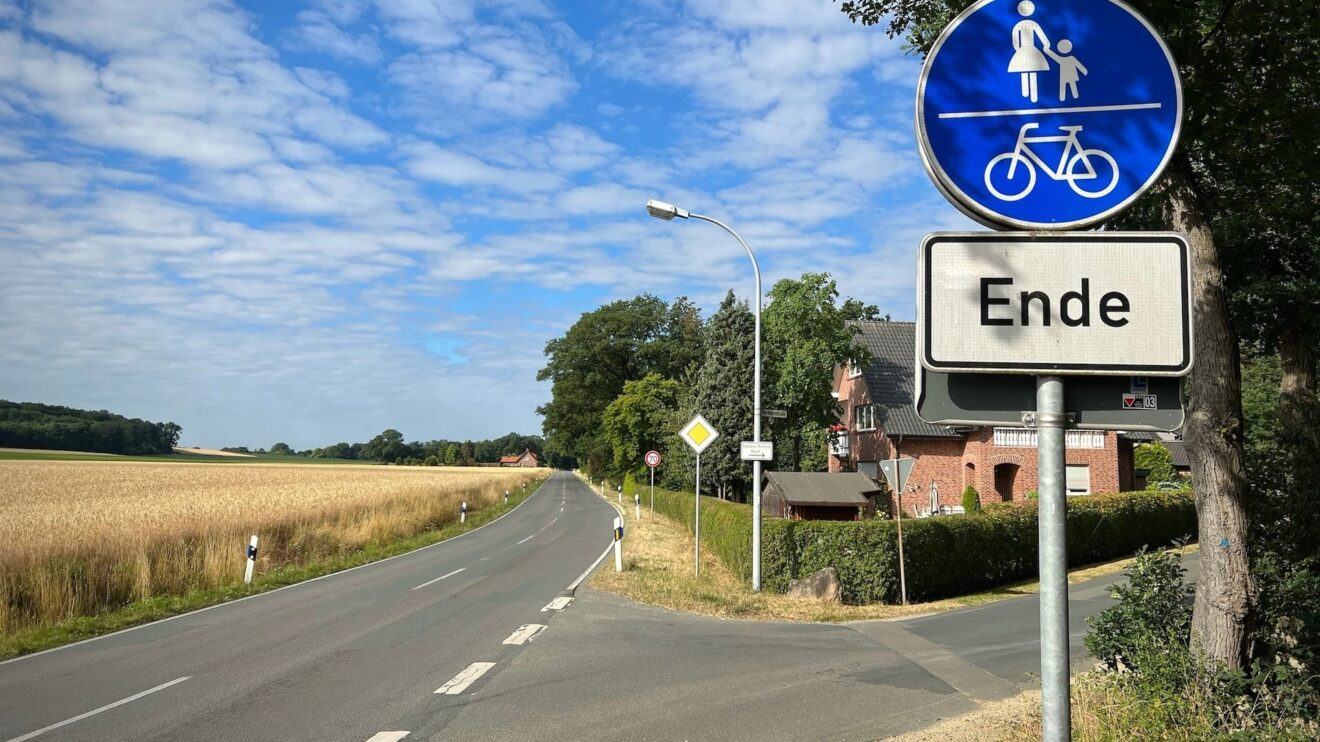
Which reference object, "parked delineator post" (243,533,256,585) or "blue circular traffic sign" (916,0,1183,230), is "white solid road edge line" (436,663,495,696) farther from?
"parked delineator post" (243,533,256,585)

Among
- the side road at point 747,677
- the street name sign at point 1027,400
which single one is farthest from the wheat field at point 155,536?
the street name sign at point 1027,400

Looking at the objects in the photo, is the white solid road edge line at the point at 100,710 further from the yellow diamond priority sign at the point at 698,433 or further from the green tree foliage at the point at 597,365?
the green tree foliage at the point at 597,365

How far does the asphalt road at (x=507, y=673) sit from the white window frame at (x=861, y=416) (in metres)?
25.6

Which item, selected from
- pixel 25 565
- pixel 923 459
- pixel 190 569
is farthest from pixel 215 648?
pixel 923 459

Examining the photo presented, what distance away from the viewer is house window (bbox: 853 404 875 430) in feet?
132

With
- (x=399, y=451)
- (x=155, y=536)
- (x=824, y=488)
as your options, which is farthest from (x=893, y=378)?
(x=399, y=451)

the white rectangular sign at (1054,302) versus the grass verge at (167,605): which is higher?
the white rectangular sign at (1054,302)

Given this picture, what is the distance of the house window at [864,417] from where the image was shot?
132 feet

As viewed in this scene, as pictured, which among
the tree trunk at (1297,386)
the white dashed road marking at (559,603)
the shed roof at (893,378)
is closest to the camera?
the tree trunk at (1297,386)

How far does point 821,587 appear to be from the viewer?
49.4ft

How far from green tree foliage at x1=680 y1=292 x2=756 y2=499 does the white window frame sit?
22.8ft

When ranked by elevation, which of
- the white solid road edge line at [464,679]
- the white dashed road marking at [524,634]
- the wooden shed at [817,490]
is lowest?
the white dashed road marking at [524,634]

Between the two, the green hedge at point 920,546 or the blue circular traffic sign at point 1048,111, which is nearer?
the blue circular traffic sign at point 1048,111

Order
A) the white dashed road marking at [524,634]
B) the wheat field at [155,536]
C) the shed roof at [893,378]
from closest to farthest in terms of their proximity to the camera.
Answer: the white dashed road marking at [524,634]
the wheat field at [155,536]
the shed roof at [893,378]
